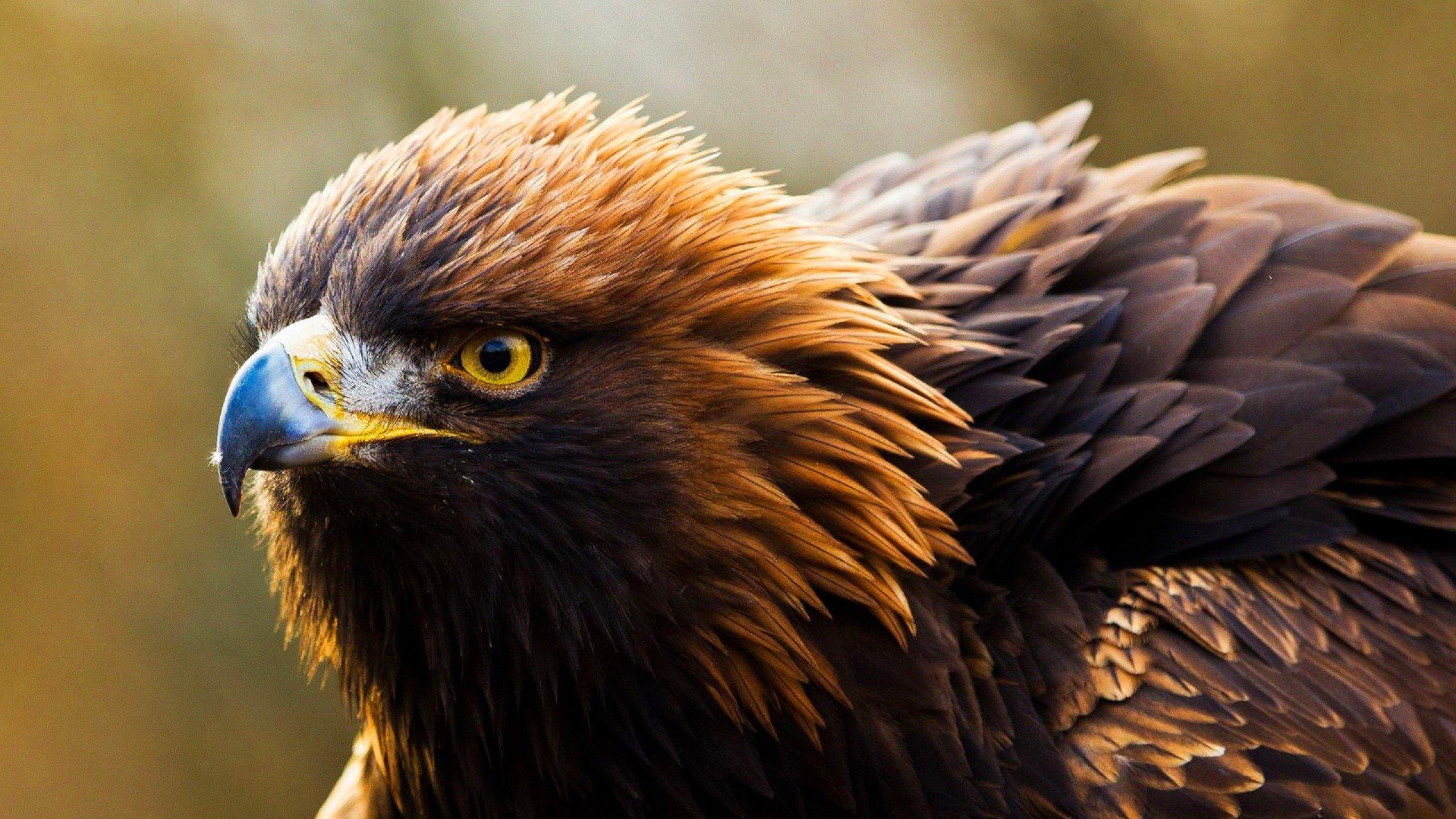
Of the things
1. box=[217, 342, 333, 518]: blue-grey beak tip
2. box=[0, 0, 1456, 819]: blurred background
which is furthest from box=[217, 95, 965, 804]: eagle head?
box=[0, 0, 1456, 819]: blurred background

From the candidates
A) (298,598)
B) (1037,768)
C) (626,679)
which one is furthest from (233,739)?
(1037,768)

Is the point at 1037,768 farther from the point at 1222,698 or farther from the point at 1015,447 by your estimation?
the point at 1015,447

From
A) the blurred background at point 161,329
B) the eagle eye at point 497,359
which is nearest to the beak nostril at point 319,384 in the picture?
the eagle eye at point 497,359

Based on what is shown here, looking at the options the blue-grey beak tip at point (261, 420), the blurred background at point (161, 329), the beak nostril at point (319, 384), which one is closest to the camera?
the blue-grey beak tip at point (261, 420)

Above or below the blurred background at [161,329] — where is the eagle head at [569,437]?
below

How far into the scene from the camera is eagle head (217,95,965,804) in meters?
2.32

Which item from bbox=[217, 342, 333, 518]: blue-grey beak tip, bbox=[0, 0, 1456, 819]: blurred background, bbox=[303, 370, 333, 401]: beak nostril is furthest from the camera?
bbox=[0, 0, 1456, 819]: blurred background

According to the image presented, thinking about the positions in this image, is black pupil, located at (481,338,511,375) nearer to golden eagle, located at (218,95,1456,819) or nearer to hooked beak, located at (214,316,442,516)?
golden eagle, located at (218,95,1456,819)

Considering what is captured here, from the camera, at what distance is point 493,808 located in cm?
254

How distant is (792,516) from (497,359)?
592 mm

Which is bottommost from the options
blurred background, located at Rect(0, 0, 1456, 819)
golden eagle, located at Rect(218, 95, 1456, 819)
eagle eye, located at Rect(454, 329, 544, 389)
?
golden eagle, located at Rect(218, 95, 1456, 819)

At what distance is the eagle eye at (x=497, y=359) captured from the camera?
2.35 metres

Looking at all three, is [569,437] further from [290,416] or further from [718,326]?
[290,416]

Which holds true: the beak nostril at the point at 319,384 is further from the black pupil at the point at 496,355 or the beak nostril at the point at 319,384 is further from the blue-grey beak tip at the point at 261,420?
the black pupil at the point at 496,355
